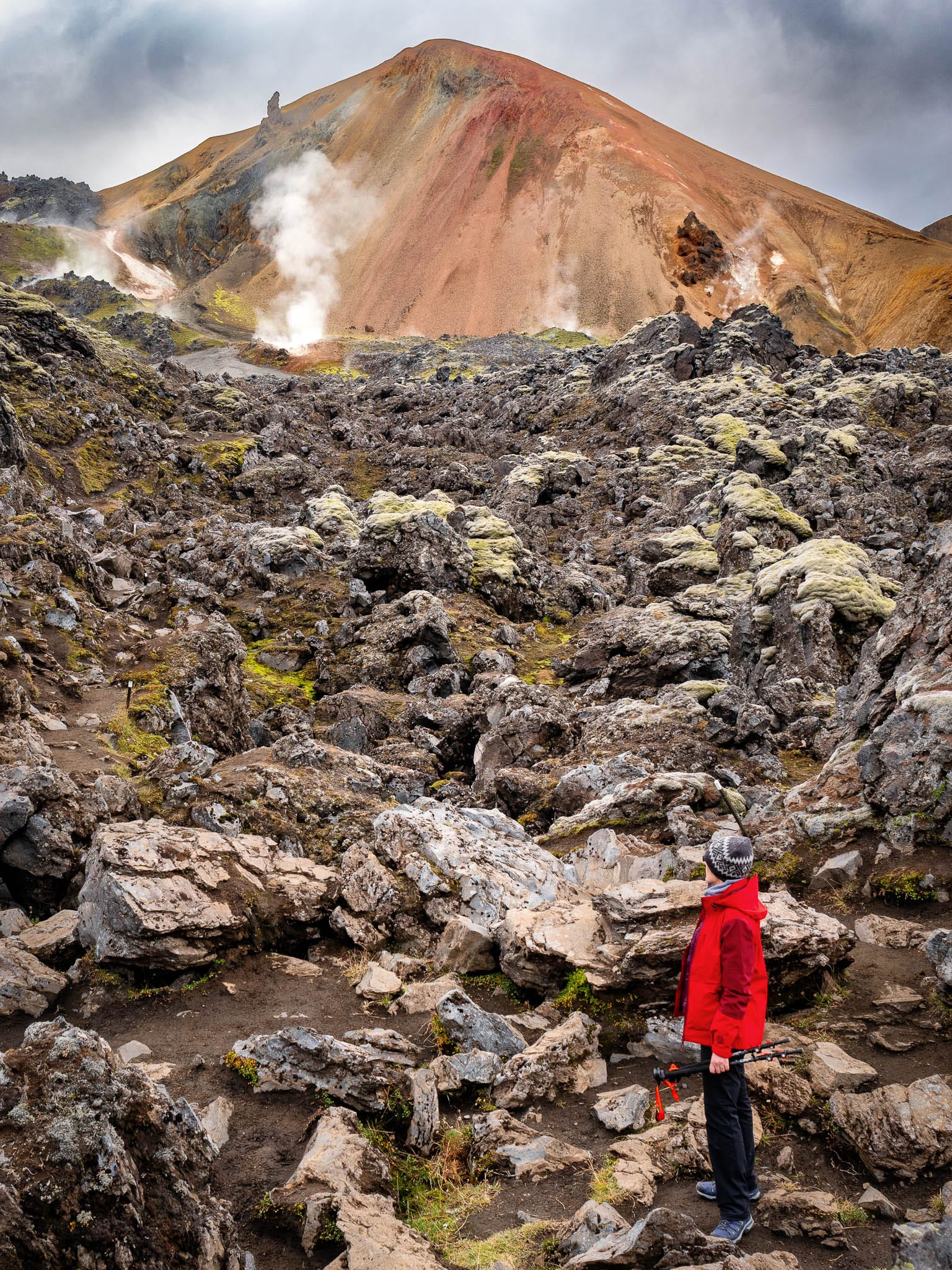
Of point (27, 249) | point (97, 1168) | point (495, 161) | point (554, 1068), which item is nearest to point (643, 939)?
point (554, 1068)

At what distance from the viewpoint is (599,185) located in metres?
133

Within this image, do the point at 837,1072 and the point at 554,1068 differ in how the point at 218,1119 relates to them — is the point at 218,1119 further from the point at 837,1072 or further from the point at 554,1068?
the point at 837,1072

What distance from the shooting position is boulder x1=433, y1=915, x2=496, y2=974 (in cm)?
857

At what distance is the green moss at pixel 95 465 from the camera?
115ft

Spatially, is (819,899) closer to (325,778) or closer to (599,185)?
(325,778)

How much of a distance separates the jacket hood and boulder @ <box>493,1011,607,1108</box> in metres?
2.70

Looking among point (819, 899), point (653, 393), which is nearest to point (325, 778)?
point (819, 899)

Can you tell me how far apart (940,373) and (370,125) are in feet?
560

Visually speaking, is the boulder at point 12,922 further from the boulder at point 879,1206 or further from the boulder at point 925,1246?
the boulder at point 925,1246

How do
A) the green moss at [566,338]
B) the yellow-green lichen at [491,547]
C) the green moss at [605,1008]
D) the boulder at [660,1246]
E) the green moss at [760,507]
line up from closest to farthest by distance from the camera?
the boulder at [660,1246] → the green moss at [605,1008] → the yellow-green lichen at [491,547] → the green moss at [760,507] → the green moss at [566,338]

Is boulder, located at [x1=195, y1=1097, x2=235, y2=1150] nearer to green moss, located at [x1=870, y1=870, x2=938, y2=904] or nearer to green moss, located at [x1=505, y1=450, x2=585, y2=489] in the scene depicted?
green moss, located at [x1=870, y1=870, x2=938, y2=904]

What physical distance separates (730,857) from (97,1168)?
13.9 ft

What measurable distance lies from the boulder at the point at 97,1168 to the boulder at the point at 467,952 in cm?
441

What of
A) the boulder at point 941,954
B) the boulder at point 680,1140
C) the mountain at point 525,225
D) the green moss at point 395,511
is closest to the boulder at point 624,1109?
the boulder at point 680,1140
